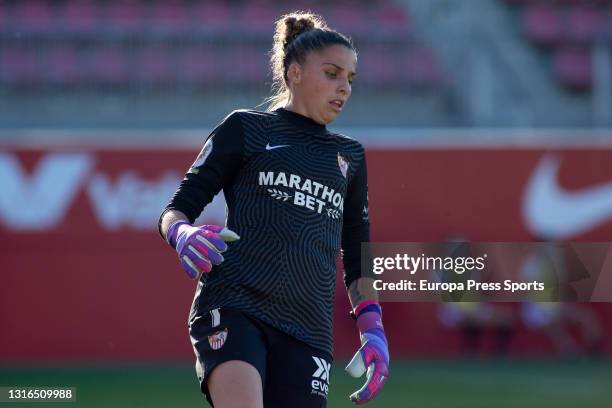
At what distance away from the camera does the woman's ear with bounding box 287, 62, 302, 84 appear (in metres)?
4.49

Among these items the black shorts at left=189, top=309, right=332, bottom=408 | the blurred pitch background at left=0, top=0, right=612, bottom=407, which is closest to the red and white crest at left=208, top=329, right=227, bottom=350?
the black shorts at left=189, top=309, right=332, bottom=408

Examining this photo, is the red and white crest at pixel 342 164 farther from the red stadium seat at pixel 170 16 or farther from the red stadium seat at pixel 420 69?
the red stadium seat at pixel 170 16

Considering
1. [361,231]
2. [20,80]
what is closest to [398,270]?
[361,231]

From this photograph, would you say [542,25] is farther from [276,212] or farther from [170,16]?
[276,212]

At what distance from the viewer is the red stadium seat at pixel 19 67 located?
15969mm

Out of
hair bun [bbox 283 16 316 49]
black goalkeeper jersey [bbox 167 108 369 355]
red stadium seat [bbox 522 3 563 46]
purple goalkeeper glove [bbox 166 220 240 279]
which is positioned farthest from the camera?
red stadium seat [bbox 522 3 563 46]

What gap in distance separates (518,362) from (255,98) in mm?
5299

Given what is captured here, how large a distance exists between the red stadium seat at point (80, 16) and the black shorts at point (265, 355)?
13.1 metres

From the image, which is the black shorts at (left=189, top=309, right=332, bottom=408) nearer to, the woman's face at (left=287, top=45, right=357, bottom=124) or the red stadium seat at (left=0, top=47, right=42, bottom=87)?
the woman's face at (left=287, top=45, right=357, bottom=124)

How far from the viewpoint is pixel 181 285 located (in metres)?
13.3

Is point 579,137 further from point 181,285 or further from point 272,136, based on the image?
point 272,136

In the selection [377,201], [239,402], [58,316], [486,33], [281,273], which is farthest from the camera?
[486,33]

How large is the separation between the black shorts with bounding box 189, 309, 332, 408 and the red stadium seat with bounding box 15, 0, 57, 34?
43.3 ft

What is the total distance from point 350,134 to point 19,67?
4924 mm
